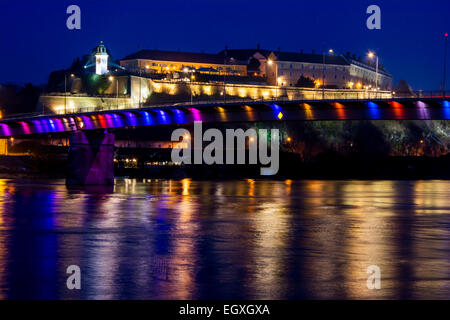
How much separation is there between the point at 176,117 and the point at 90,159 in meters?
11.3

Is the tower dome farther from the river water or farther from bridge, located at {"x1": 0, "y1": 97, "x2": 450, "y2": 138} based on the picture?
the river water

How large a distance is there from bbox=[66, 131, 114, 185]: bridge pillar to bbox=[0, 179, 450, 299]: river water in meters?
30.7

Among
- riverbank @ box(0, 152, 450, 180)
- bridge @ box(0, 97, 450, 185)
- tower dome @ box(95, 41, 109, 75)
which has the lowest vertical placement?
riverbank @ box(0, 152, 450, 180)

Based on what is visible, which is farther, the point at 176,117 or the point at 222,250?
the point at 176,117

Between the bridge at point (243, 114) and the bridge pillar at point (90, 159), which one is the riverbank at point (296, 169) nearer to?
the bridge at point (243, 114)

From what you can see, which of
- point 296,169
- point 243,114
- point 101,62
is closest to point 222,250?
point 243,114

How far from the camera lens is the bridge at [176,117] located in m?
69.5

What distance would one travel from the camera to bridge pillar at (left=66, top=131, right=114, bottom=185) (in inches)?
3364

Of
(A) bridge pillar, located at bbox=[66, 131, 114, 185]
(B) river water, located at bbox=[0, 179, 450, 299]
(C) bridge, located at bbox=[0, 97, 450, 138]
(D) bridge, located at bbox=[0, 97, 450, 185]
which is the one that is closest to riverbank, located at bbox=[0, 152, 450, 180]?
(C) bridge, located at bbox=[0, 97, 450, 138]

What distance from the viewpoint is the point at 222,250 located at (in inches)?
1186

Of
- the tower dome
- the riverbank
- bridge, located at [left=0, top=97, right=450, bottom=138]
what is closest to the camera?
bridge, located at [left=0, top=97, right=450, bottom=138]

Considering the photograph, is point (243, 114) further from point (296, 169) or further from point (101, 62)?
point (101, 62)
